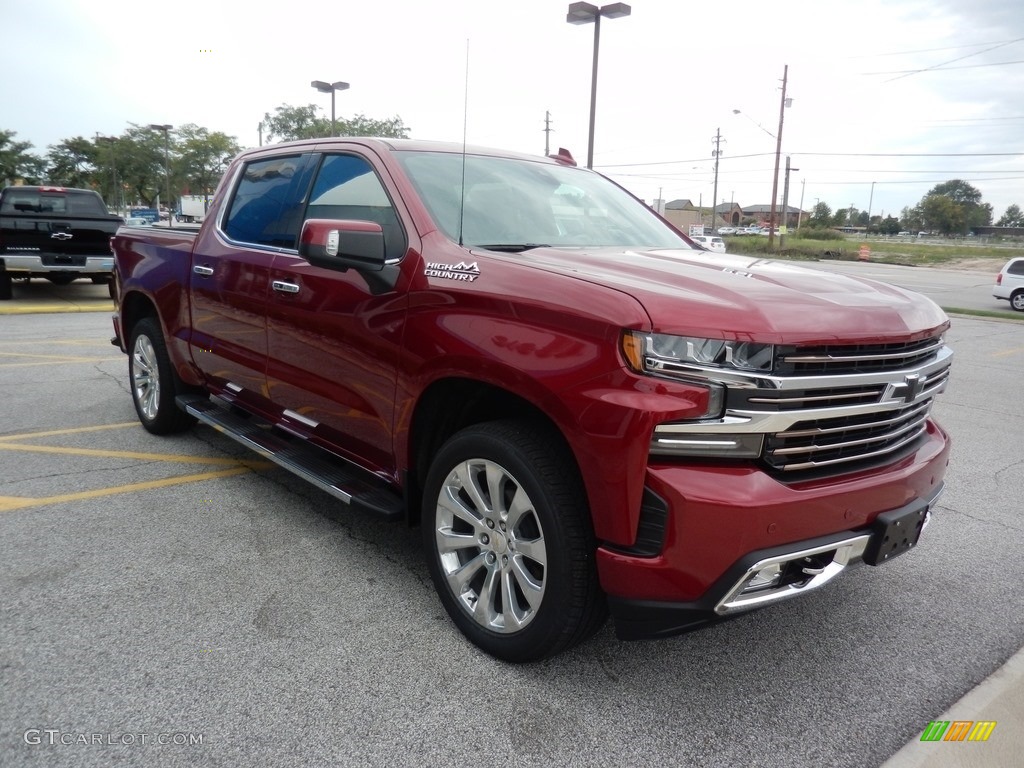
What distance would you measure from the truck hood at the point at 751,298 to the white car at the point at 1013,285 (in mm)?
21043

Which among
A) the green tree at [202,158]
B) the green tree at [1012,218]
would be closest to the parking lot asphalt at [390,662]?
the green tree at [202,158]

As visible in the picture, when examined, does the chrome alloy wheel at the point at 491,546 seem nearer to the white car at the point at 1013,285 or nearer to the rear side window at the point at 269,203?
the rear side window at the point at 269,203

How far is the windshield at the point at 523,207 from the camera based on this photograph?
3.32 metres

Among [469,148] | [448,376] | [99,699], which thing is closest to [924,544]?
[448,376]

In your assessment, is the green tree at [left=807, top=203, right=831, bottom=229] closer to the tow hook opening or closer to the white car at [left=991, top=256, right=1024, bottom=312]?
the white car at [left=991, top=256, right=1024, bottom=312]

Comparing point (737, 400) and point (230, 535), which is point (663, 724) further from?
point (230, 535)

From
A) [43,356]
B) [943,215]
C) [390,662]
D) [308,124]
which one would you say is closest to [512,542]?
[390,662]

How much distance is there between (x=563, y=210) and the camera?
12.4 feet

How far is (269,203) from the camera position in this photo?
4.22 metres

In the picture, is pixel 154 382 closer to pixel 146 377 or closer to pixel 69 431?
pixel 146 377

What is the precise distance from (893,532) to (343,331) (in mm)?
2285

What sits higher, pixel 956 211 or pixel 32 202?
pixel 956 211

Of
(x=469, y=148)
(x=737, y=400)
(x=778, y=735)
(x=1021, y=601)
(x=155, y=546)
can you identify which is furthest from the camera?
(x=469, y=148)

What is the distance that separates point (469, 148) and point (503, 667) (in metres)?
2.52
